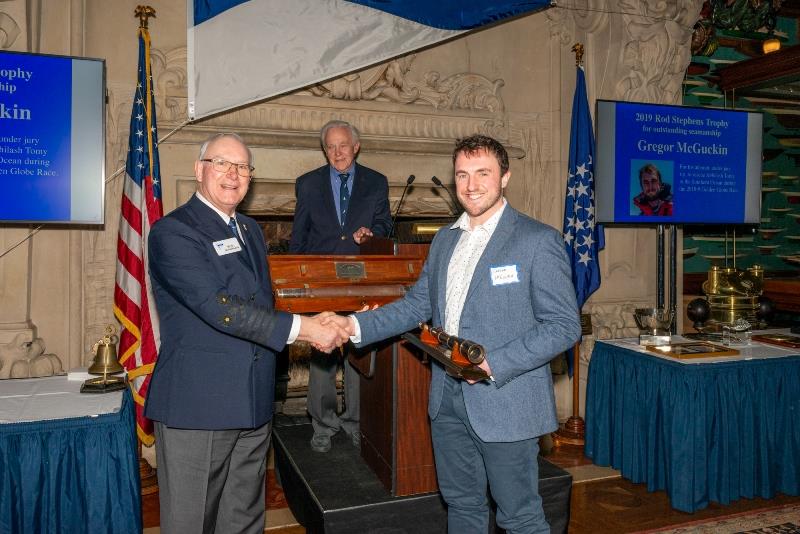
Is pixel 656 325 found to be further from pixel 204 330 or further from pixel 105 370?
pixel 105 370

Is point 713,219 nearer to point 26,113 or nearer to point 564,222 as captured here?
point 564,222

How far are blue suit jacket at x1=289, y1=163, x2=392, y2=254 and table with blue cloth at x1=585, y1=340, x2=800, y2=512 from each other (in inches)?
69.9

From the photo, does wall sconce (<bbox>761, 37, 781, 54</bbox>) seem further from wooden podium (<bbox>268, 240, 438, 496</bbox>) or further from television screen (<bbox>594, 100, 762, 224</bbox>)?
wooden podium (<bbox>268, 240, 438, 496</bbox>)

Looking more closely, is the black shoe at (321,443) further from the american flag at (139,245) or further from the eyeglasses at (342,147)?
the eyeglasses at (342,147)

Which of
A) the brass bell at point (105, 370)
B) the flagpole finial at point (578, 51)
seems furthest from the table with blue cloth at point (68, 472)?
the flagpole finial at point (578, 51)

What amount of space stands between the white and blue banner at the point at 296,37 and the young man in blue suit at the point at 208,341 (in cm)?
199

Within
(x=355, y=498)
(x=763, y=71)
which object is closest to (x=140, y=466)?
(x=355, y=498)

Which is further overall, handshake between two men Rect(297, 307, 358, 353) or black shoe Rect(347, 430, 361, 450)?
black shoe Rect(347, 430, 361, 450)

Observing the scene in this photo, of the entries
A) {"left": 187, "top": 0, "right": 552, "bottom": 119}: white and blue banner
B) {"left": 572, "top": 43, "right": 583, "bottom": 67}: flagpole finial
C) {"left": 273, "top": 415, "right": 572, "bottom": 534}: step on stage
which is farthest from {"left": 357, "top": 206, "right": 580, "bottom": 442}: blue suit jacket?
{"left": 572, "top": 43, "right": 583, "bottom": 67}: flagpole finial

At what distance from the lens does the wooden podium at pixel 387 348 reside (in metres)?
2.45

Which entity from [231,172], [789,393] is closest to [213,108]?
[231,172]

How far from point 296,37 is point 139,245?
1.74 metres

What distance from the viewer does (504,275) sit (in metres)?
1.99

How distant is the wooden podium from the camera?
2453 millimetres
